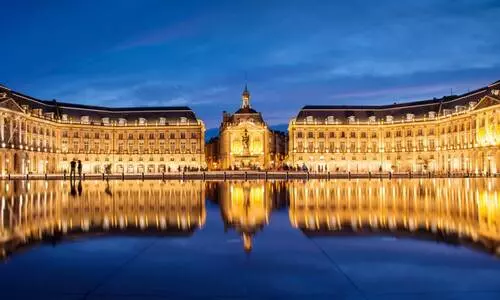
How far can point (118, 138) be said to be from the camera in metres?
128

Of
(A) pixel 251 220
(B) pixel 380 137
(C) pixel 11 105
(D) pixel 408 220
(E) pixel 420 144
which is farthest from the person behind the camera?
(B) pixel 380 137

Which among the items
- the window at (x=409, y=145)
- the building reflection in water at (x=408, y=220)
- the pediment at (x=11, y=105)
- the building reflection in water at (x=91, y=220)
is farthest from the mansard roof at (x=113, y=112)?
the building reflection in water at (x=408, y=220)

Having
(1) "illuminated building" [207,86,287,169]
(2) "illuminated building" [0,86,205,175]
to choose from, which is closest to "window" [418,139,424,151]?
(1) "illuminated building" [207,86,287,169]

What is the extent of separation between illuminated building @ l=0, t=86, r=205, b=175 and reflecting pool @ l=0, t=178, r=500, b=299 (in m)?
103

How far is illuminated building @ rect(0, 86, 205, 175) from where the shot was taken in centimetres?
11706

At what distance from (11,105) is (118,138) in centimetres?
3807

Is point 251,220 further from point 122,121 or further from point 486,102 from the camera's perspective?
point 122,121

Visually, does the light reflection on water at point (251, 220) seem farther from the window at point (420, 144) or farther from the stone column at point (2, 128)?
the window at point (420, 144)

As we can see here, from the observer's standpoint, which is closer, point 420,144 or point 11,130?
point 11,130

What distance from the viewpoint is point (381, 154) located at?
419 ft

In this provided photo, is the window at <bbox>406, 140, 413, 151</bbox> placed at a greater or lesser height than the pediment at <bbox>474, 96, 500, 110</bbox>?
lesser

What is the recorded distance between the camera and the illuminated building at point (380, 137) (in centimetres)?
11419

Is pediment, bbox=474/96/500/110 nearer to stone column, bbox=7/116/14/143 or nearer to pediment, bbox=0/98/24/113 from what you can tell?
pediment, bbox=0/98/24/113

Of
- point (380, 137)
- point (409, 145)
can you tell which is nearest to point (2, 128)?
point (380, 137)
